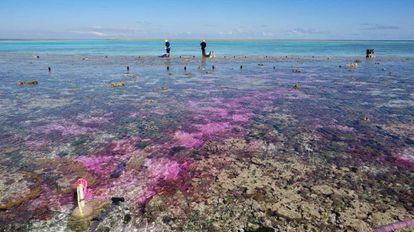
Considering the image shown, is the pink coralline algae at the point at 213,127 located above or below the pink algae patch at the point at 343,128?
below

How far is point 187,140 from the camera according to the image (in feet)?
46.8

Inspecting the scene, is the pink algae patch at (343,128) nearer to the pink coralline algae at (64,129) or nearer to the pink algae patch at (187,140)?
the pink algae patch at (187,140)

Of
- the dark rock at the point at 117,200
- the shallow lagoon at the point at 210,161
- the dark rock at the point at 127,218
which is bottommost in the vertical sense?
the dark rock at the point at 127,218

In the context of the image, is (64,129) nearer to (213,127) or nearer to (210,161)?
(213,127)

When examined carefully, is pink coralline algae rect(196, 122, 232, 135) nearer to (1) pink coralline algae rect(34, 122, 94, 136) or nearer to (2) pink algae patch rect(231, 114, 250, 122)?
(2) pink algae patch rect(231, 114, 250, 122)

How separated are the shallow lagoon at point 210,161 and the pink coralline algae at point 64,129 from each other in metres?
0.10

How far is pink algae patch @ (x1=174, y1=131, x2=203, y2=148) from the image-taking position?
13734mm

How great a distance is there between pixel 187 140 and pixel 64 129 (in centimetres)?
691

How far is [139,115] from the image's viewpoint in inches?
739

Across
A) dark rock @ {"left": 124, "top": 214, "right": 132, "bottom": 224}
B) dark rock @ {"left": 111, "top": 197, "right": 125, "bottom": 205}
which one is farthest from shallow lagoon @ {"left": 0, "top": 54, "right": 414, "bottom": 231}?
dark rock @ {"left": 111, "top": 197, "right": 125, "bottom": 205}

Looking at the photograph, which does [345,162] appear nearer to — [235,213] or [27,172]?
[235,213]

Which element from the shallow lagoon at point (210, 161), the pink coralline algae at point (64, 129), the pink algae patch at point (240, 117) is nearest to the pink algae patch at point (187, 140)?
the shallow lagoon at point (210, 161)

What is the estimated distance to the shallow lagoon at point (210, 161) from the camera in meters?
8.20

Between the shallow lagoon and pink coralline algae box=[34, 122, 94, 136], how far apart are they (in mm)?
103
